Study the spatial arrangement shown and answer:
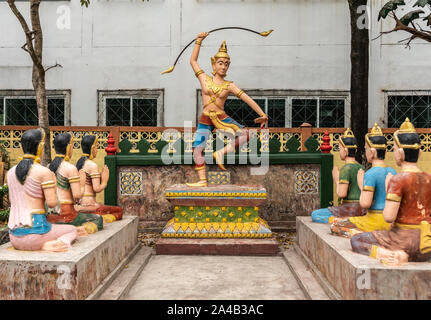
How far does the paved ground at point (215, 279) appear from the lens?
3.90 m

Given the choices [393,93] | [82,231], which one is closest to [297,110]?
[393,93]

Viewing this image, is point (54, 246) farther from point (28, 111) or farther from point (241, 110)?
point (28, 111)

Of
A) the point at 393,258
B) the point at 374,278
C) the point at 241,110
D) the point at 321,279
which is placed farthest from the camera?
the point at 241,110

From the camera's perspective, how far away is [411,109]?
31.2ft

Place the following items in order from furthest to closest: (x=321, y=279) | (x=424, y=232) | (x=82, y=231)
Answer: (x=82, y=231) < (x=321, y=279) < (x=424, y=232)

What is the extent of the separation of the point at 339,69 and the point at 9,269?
28.0 ft

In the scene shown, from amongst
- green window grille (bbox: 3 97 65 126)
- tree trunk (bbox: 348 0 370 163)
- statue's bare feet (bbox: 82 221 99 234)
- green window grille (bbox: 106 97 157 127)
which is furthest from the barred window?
statue's bare feet (bbox: 82 221 99 234)

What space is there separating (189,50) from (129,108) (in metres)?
2.09

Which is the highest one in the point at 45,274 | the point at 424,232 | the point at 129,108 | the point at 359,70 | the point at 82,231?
the point at 359,70

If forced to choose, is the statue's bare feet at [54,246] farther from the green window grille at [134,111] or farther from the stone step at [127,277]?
the green window grille at [134,111]

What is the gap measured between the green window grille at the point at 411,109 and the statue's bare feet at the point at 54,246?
8426 millimetres

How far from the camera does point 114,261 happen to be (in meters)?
4.37

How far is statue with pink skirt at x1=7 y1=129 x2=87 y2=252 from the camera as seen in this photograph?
345 cm

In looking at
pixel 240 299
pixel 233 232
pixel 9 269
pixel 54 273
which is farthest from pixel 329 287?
pixel 9 269
